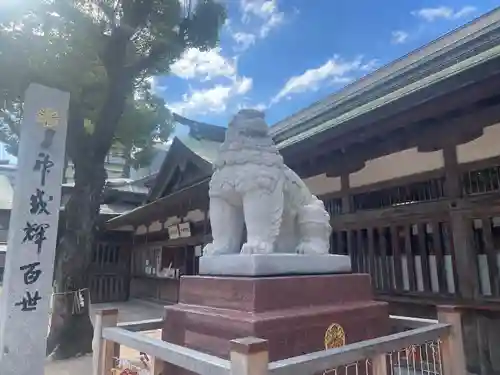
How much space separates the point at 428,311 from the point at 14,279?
493cm

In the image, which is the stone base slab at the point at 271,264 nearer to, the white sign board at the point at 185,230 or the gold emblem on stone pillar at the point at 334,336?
the gold emblem on stone pillar at the point at 334,336

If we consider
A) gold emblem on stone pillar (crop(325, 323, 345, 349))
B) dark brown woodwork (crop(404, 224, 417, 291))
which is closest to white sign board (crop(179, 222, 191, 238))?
dark brown woodwork (crop(404, 224, 417, 291))

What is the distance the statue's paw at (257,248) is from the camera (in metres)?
2.55

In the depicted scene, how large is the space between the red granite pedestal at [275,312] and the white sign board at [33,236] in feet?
8.11

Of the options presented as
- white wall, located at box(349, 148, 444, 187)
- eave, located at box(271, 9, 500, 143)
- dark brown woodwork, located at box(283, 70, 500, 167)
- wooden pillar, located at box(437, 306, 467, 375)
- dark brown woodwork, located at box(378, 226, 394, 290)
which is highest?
eave, located at box(271, 9, 500, 143)

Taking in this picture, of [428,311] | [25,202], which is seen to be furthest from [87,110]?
[428,311]

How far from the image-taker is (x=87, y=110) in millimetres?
7832

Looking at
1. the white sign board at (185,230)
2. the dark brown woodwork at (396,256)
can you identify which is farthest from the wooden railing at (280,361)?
the white sign board at (185,230)

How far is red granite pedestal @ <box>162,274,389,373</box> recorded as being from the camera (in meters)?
2.23

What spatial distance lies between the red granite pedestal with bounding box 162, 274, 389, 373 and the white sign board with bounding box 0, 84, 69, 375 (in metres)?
2.47

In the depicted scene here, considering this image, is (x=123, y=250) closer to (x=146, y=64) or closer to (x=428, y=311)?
(x=146, y=64)

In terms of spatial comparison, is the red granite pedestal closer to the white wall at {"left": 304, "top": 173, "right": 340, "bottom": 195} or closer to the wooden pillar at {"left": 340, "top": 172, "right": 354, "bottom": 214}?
the wooden pillar at {"left": 340, "top": 172, "right": 354, "bottom": 214}

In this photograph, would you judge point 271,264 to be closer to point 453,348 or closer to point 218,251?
point 218,251

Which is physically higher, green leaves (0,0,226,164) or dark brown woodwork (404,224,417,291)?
green leaves (0,0,226,164)
